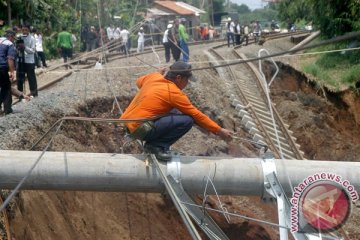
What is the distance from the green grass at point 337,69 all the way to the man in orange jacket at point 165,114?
1305 cm

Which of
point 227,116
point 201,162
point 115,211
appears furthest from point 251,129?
point 201,162

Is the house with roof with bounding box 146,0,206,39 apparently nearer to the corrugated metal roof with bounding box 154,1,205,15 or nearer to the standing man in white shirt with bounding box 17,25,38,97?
the corrugated metal roof with bounding box 154,1,205,15

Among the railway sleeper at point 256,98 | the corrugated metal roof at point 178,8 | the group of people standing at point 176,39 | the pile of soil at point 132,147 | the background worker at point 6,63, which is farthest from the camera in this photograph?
the corrugated metal roof at point 178,8

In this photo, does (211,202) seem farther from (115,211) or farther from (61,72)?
(61,72)

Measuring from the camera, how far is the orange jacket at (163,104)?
6.59 metres

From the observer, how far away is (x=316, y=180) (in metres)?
6.23

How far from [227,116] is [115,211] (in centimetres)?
688

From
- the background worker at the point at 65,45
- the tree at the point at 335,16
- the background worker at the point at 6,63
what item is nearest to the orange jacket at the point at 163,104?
the background worker at the point at 6,63

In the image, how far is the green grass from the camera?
63.2 ft

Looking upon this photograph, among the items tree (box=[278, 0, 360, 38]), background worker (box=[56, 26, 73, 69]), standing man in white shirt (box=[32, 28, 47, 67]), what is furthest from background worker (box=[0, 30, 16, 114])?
tree (box=[278, 0, 360, 38])

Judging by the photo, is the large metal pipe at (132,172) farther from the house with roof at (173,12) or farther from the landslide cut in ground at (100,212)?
the house with roof at (173,12)

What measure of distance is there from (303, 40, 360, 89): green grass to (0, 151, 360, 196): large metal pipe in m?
12.8

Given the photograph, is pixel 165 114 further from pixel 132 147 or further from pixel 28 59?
pixel 28 59

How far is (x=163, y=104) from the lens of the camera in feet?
21.7
